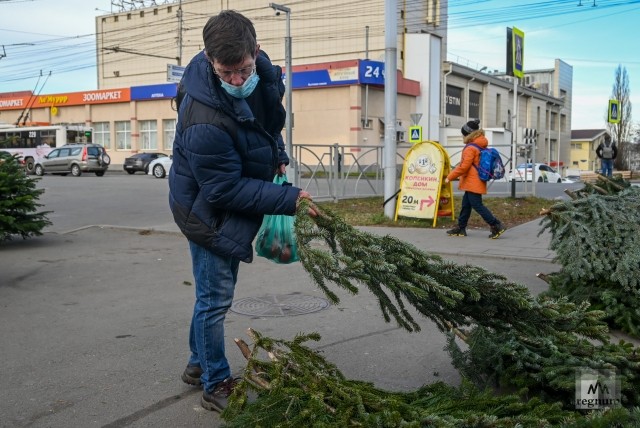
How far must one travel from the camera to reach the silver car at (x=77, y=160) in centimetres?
3531

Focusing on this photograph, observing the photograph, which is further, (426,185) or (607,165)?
(607,165)

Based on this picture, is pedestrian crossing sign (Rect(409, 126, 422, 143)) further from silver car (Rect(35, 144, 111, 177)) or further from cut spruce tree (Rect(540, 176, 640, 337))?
silver car (Rect(35, 144, 111, 177))

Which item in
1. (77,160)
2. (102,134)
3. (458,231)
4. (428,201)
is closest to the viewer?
(458,231)

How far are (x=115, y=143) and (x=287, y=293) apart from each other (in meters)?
51.1

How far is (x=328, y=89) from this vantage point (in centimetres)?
4306

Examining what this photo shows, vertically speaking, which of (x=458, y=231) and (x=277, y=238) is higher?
(x=277, y=238)

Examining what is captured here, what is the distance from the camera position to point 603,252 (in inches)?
199

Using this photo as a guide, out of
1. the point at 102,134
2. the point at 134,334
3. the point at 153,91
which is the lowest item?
the point at 134,334

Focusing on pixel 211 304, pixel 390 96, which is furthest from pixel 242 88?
pixel 390 96

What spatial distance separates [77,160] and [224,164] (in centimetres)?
3479

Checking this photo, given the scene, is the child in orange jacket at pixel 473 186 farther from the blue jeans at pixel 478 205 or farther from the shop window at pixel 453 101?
the shop window at pixel 453 101

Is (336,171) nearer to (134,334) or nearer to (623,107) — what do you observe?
(134,334)

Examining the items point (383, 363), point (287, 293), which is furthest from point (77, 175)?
point (383, 363)

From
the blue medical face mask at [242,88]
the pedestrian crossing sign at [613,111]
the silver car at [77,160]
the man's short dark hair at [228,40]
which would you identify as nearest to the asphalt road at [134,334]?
the blue medical face mask at [242,88]
